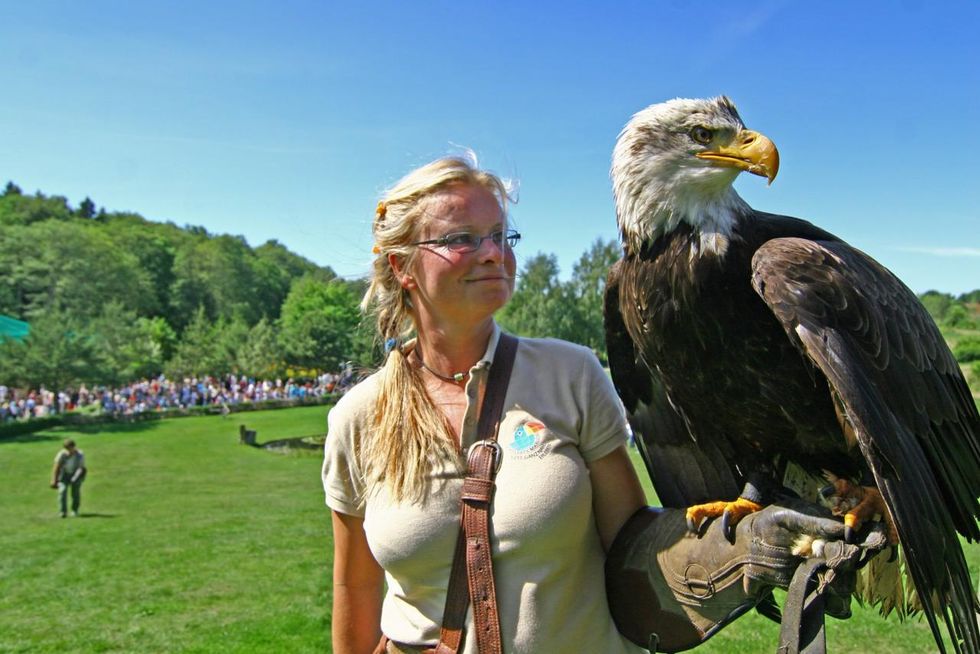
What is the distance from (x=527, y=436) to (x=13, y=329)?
48.2 meters

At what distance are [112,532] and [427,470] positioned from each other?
12785mm

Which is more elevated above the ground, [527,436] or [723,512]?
[527,436]

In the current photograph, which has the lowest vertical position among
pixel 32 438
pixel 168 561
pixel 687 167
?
pixel 168 561

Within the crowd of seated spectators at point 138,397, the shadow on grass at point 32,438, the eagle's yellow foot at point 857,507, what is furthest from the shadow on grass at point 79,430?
the eagle's yellow foot at point 857,507

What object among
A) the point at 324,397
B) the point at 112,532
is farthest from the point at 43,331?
the point at 112,532

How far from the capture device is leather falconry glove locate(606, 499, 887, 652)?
2.15 m

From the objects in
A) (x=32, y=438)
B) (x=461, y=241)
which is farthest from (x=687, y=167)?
(x=32, y=438)

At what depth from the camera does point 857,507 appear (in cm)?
229

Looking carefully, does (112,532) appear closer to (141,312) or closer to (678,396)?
(678,396)

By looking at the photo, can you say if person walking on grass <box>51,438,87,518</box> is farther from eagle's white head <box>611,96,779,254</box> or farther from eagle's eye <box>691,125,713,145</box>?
eagle's eye <box>691,125,713,145</box>

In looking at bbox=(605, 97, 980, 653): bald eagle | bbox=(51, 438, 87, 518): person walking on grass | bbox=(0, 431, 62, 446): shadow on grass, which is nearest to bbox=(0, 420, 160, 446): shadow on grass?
bbox=(0, 431, 62, 446): shadow on grass

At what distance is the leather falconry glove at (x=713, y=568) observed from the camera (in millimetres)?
2152

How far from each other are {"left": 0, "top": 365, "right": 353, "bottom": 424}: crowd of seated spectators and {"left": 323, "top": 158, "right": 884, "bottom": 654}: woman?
3015 centimetres

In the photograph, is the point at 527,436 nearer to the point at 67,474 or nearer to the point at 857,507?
the point at 857,507
